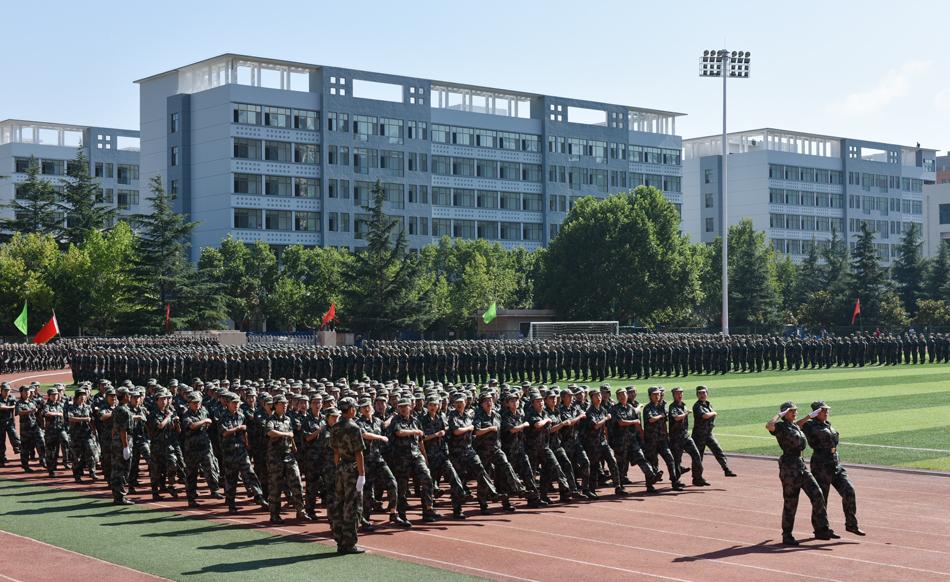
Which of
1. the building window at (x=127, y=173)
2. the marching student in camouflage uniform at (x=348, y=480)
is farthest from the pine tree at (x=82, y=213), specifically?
the marching student in camouflage uniform at (x=348, y=480)

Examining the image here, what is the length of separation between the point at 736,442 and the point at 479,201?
6862 cm

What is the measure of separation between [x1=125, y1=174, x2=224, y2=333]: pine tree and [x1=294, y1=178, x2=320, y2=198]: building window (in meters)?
15.7

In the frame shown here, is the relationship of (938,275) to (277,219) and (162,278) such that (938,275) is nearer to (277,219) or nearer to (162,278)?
(277,219)

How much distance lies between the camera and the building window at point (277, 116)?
75.4 meters

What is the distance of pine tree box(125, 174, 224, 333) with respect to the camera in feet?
203

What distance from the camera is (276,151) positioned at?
76375mm

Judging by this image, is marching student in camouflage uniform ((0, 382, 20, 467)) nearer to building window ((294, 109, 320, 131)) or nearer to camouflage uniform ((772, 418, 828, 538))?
camouflage uniform ((772, 418, 828, 538))

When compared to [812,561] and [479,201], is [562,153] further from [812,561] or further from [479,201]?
[812,561]

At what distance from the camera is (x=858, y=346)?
142ft

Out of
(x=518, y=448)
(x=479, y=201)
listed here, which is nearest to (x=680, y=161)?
(x=479, y=201)

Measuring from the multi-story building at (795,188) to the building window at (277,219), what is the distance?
50.1 m

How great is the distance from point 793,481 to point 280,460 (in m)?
6.62

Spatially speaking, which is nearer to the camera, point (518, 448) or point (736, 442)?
point (518, 448)

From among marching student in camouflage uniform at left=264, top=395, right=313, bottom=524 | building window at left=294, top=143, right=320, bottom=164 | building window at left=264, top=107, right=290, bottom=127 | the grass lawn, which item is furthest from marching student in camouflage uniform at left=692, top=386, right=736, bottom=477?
building window at left=294, top=143, right=320, bottom=164
